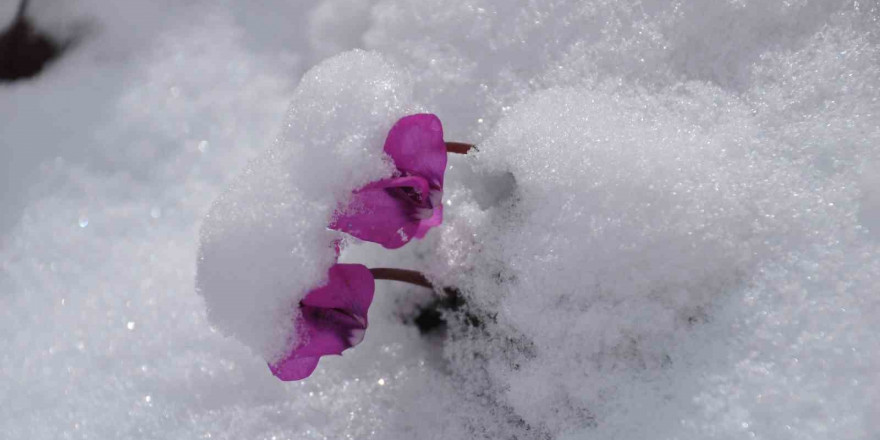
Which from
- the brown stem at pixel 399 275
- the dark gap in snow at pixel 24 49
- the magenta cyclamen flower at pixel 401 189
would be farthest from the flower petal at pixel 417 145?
the dark gap in snow at pixel 24 49

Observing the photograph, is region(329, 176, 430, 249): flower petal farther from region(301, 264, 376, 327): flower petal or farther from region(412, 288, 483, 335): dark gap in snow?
region(412, 288, 483, 335): dark gap in snow

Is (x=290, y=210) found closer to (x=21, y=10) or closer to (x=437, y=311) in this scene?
(x=437, y=311)

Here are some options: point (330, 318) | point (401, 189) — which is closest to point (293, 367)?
point (330, 318)

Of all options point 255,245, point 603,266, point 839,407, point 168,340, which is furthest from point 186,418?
point 839,407

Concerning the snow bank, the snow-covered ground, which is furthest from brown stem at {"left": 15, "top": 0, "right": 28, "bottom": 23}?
the snow bank

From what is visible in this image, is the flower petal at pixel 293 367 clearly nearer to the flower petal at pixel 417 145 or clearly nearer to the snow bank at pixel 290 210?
the snow bank at pixel 290 210

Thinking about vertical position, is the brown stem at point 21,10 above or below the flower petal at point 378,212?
below
